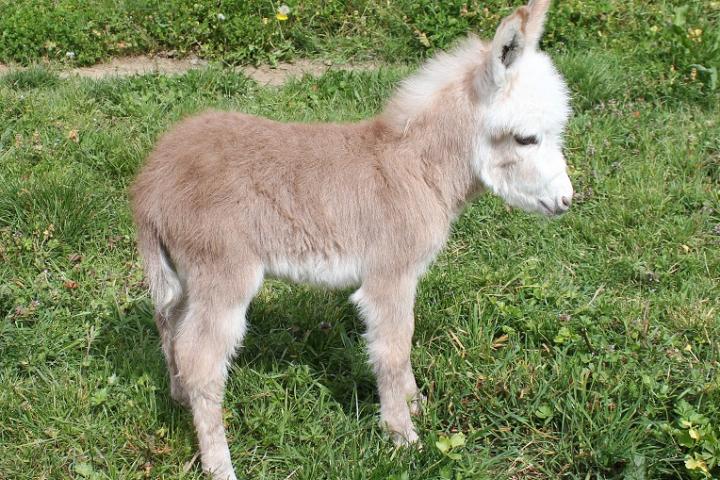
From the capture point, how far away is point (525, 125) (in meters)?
3.50

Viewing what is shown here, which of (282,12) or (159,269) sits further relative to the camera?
(282,12)

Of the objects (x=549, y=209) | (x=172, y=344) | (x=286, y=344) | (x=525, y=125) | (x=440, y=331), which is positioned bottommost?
(x=286, y=344)

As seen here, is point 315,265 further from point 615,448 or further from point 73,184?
point 73,184

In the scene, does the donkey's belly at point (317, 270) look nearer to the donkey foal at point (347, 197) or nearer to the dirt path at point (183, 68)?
the donkey foal at point (347, 197)

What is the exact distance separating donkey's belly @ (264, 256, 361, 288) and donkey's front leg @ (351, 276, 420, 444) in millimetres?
89

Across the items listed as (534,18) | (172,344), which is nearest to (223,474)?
(172,344)

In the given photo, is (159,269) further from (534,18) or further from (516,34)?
(534,18)

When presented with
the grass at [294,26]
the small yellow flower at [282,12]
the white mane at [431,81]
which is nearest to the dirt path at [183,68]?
the grass at [294,26]

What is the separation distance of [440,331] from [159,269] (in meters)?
1.52

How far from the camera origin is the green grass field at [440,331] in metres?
3.49

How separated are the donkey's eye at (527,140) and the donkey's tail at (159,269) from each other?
1637 millimetres

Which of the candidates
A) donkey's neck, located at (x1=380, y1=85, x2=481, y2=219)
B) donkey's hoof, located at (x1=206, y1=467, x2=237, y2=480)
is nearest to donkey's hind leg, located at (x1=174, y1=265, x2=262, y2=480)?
donkey's hoof, located at (x1=206, y1=467, x2=237, y2=480)

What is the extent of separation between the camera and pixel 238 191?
3.35 metres

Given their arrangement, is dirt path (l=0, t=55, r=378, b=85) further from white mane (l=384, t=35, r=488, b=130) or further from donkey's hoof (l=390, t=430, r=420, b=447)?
donkey's hoof (l=390, t=430, r=420, b=447)
